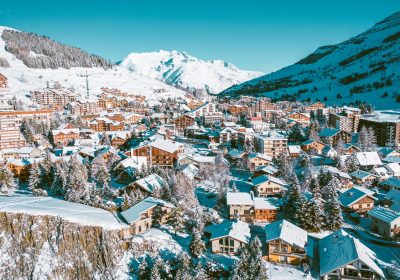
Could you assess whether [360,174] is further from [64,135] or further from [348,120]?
[64,135]

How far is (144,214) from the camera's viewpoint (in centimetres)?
4134

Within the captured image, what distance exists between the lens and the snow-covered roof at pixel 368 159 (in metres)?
70.4

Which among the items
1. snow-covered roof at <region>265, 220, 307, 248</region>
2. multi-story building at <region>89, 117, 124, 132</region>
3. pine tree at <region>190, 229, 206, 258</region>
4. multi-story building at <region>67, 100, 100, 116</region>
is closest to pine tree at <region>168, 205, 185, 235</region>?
pine tree at <region>190, 229, 206, 258</region>

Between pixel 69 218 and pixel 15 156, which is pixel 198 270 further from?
pixel 15 156

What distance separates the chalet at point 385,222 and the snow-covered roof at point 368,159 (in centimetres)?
2625

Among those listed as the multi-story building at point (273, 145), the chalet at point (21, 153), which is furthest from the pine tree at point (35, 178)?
the multi-story building at point (273, 145)

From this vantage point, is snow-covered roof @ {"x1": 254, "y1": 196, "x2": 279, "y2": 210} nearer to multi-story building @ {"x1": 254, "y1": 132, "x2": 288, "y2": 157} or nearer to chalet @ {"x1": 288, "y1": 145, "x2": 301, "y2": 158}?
multi-story building @ {"x1": 254, "y1": 132, "x2": 288, "y2": 157}

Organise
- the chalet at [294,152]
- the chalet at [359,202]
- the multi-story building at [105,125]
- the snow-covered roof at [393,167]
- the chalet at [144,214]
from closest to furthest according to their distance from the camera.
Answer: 1. the chalet at [144,214]
2. the chalet at [359,202]
3. the snow-covered roof at [393,167]
4. the chalet at [294,152]
5. the multi-story building at [105,125]

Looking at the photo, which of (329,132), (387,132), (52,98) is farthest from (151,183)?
(52,98)

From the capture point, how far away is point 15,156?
6838 cm

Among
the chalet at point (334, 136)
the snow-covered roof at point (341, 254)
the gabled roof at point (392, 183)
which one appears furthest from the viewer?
the chalet at point (334, 136)

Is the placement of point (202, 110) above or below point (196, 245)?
above

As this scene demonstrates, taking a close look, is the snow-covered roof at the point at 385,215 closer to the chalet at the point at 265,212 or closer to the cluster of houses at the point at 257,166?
the cluster of houses at the point at 257,166

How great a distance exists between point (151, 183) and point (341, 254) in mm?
27904
